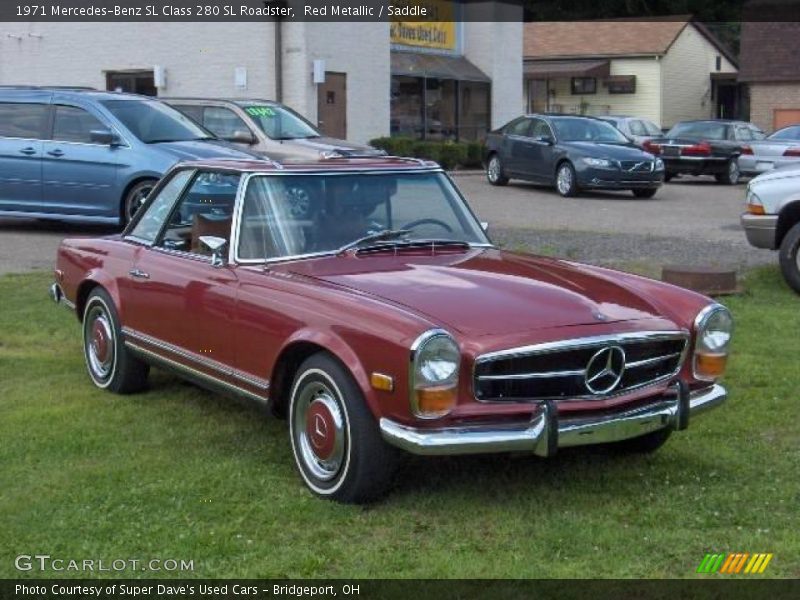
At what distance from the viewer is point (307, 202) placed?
19.7ft

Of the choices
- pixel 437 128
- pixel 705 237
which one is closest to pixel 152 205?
pixel 705 237

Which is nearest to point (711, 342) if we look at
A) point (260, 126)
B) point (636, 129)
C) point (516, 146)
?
point (260, 126)

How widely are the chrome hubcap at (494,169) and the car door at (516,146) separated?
30cm

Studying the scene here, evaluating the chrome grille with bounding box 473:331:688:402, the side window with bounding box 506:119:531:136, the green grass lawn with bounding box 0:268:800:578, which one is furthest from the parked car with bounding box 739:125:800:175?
the chrome grille with bounding box 473:331:688:402

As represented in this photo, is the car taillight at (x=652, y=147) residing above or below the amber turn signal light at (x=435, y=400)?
above

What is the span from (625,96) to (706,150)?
18.8 m

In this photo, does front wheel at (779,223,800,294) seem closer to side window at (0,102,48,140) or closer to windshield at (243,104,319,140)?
side window at (0,102,48,140)

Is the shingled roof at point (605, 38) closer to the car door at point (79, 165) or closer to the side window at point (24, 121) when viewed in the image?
the side window at point (24, 121)

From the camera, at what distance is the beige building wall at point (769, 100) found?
3659 centimetres

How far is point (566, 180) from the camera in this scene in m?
20.8

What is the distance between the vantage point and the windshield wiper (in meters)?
5.89

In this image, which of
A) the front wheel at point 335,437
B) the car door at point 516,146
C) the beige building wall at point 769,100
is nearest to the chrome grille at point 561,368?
the front wheel at point 335,437

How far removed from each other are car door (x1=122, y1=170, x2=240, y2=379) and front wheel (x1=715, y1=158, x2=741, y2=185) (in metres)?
20.6

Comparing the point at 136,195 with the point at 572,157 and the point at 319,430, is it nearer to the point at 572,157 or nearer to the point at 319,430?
the point at 319,430
